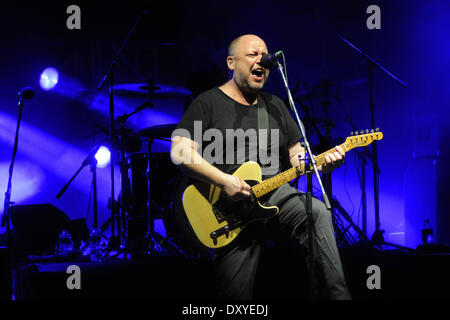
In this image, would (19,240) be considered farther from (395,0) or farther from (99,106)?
(395,0)

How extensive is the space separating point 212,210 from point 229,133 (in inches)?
22.0

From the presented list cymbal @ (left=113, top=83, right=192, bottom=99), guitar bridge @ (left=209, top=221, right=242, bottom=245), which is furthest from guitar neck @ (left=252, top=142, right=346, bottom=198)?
cymbal @ (left=113, top=83, right=192, bottom=99)

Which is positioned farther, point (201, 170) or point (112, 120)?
point (112, 120)

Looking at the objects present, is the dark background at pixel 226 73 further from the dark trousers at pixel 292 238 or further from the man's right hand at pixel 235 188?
the man's right hand at pixel 235 188

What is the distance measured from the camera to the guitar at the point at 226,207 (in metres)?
2.74

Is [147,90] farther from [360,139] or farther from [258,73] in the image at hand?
[360,139]

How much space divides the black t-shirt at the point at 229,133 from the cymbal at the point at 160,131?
1404 mm

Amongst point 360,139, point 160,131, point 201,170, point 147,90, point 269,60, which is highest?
point 147,90

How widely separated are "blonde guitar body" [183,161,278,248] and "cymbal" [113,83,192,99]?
2.42m

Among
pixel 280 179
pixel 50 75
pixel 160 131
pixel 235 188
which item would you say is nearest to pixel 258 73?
pixel 280 179

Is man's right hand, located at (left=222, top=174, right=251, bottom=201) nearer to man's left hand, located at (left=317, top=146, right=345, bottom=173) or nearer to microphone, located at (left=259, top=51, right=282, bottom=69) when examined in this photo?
man's left hand, located at (left=317, top=146, right=345, bottom=173)

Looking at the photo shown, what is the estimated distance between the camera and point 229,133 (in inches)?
116

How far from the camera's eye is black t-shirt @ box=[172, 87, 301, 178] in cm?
290

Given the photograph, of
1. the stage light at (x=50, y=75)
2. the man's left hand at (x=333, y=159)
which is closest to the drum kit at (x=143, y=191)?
the stage light at (x=50, y=75)
